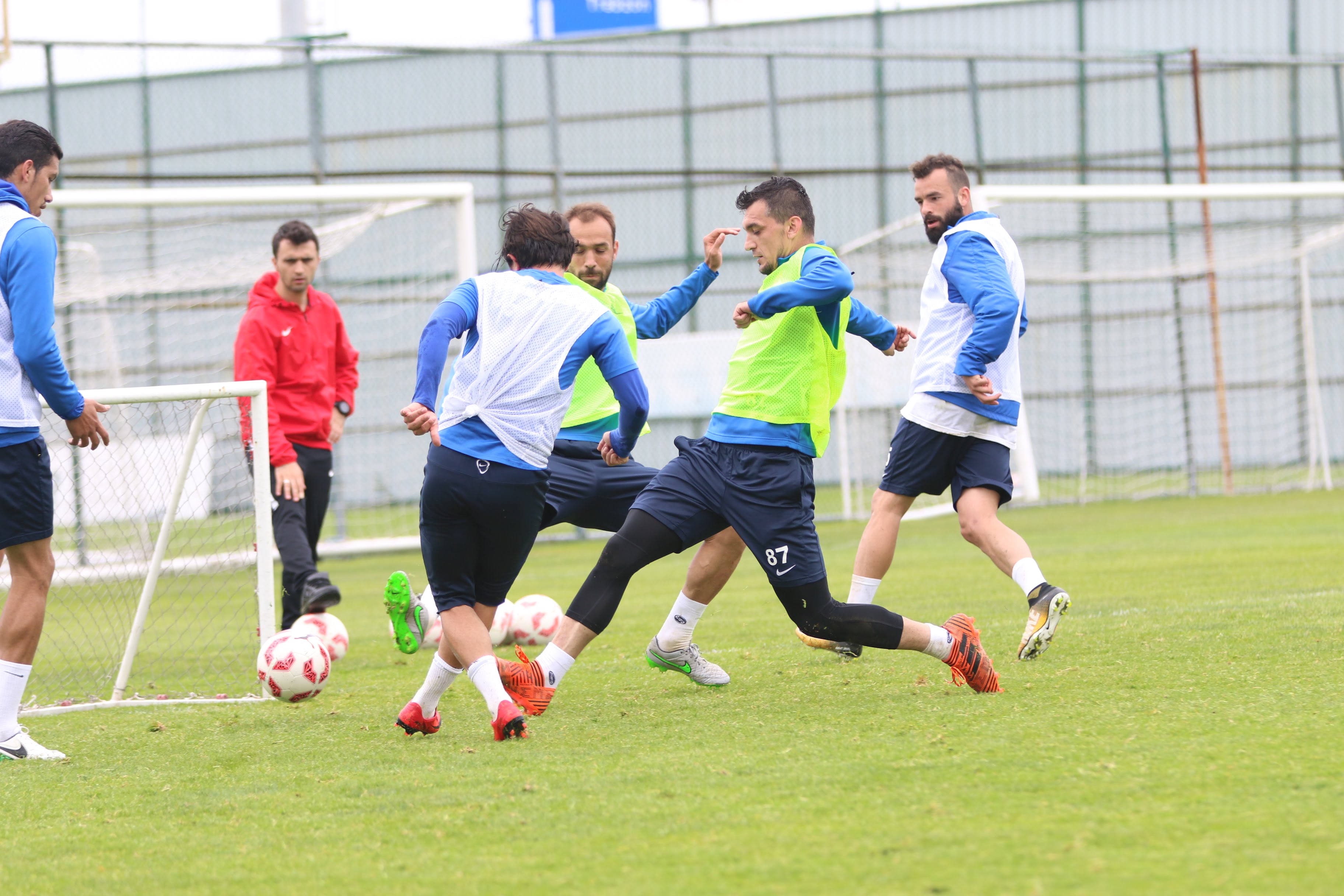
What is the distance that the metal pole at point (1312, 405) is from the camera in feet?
50.4

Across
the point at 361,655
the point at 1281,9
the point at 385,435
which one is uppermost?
the point at 1281,9

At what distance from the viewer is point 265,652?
4.98 metres

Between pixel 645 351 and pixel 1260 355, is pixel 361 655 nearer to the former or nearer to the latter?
pixel 645 351

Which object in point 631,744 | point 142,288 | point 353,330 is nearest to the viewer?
point 631,744

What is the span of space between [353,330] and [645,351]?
19.2 ft

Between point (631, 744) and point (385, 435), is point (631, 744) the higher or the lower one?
the lower one

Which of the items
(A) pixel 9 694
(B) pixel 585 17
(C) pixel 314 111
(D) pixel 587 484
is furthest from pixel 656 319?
(B) pixel 585 17

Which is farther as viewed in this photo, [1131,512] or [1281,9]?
[1281,9]

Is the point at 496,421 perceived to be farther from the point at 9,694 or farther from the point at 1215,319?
the point at 1215,319

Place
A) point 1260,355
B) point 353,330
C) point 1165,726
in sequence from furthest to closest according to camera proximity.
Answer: point 1260,355 < point 353,330 < point 1165,726

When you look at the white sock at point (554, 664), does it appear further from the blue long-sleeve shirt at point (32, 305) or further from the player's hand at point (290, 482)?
the player's hand at point (290, 482)

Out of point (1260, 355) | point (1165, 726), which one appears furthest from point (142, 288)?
point (1260, 355)

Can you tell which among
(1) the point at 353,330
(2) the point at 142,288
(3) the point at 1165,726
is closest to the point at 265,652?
(3) the point at 1165,726

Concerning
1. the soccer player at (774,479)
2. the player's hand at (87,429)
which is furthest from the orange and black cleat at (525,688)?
the player's hand at (87,429)
